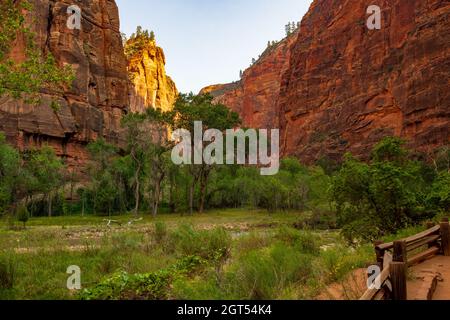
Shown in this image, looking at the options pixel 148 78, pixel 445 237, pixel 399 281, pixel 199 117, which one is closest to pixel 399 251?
pixel 399 281

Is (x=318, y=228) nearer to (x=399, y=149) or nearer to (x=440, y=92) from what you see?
(x=399, y=149)

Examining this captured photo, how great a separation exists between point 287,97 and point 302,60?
10.1 meters

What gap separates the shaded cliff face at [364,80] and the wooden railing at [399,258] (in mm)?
50693

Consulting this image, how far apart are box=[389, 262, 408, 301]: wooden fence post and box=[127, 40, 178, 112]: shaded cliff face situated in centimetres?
10184

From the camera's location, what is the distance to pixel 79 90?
5931 cm

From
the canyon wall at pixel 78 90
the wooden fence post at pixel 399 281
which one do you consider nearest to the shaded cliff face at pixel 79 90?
the canyon wall at pixel 78 90

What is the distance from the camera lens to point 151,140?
4038 cm

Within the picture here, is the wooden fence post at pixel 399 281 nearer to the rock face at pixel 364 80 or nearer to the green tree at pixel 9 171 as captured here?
the green tree at pixel 9 171

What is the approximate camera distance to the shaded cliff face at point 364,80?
5531 cm

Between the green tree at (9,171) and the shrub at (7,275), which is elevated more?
the green tree at (9,171)

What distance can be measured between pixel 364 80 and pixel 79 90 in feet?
177

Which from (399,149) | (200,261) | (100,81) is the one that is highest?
(100,81)

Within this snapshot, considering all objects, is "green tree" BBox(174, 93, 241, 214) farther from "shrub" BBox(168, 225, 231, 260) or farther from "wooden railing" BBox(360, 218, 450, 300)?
"wooden railing" BBox(360, 218, 450, 300)

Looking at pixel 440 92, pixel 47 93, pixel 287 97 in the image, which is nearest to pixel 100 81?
pixel 47 93
